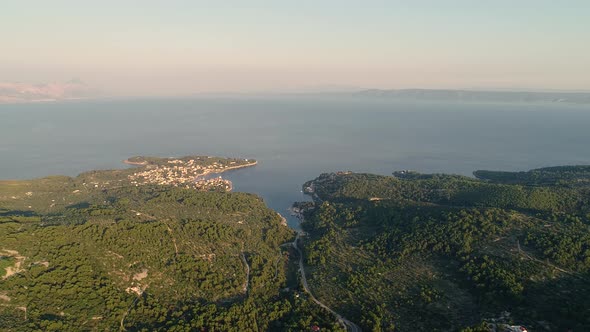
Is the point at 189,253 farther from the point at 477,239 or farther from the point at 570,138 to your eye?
the point at 570,138

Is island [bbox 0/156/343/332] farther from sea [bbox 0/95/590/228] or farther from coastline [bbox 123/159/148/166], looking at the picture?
coastline [bbox 123/159/148/166]

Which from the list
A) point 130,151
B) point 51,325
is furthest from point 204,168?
point 51,325

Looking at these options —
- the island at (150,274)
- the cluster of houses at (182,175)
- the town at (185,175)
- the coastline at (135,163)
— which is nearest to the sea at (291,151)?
the coastline at (135,163)

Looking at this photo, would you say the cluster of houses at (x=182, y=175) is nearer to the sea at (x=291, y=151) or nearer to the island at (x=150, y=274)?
the sea at (x=291, y=151)

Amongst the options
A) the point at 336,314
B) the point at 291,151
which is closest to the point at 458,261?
the point at 336,314

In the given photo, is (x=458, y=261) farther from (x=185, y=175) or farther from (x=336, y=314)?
(x=185, y=175)
